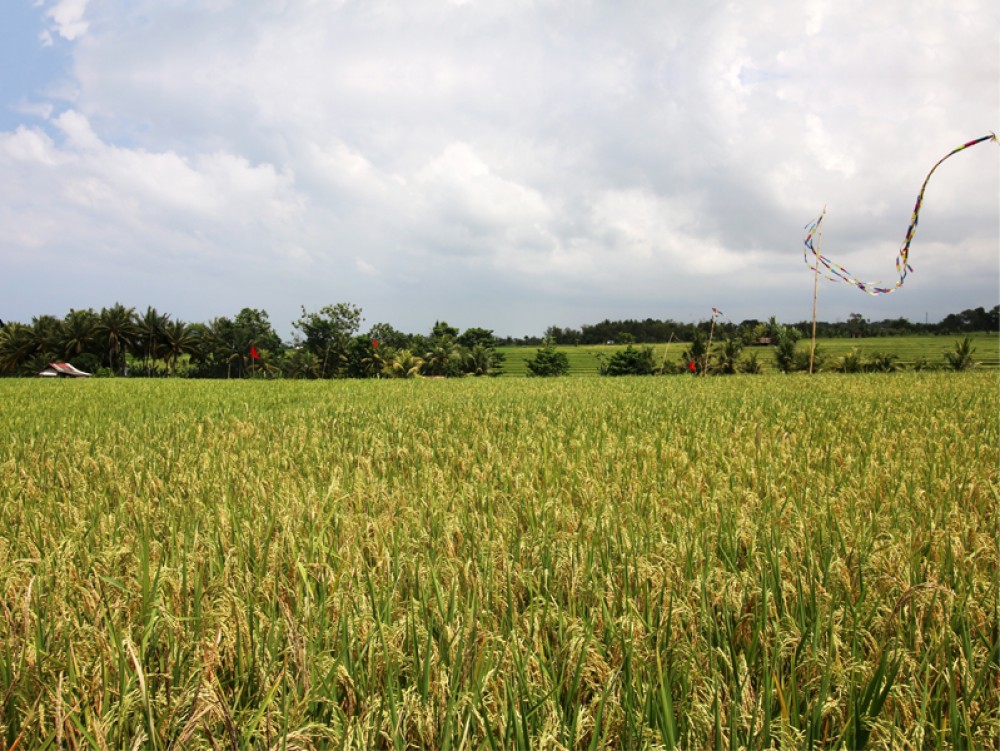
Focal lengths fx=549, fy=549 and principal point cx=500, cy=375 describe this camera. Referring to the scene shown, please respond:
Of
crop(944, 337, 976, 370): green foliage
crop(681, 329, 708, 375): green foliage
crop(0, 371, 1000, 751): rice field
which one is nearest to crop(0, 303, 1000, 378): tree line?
crop(681, 329, 708, 375): green foliage

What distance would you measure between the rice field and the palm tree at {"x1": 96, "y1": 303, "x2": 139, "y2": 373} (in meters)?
63.8

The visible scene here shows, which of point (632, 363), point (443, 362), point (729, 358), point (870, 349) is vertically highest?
point (870, 349)

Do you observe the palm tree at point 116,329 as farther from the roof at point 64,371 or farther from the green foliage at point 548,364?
the green foliage at point 548,364

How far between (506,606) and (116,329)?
67945 mm

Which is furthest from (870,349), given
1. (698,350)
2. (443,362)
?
(443,362)

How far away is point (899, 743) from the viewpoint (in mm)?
1281

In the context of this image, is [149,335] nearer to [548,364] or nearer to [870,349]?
[548,364]

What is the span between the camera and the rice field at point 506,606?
51.1 inches

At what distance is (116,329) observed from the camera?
5675 cm

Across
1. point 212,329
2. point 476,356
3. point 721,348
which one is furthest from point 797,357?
point 212,329

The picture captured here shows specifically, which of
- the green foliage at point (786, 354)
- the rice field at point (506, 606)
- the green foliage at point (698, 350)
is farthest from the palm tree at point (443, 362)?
the rice field at point (506, 606)

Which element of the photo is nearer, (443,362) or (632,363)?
(443,362)

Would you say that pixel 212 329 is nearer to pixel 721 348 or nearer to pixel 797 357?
pixel 721 348

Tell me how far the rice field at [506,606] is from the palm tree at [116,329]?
6381 centimetres
